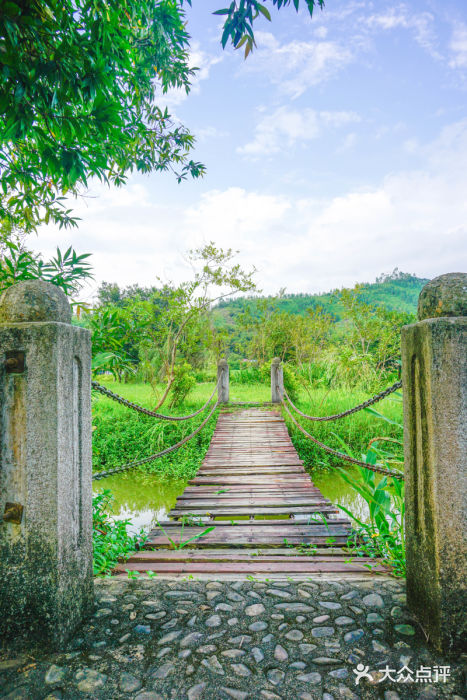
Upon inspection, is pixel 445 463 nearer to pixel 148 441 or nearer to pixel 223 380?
pixel 148 441

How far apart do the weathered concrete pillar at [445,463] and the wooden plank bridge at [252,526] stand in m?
0.75

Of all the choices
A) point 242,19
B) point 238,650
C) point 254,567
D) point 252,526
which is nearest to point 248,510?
point 252,526

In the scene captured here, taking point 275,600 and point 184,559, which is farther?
point 184,559

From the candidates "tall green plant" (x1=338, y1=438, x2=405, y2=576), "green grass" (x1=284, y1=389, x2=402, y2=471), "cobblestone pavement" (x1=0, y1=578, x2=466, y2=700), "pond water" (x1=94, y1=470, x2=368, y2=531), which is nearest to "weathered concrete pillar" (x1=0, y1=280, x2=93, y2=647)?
"cobblestone pavement" (x1=0, y1=578, x2=466, y2=700)

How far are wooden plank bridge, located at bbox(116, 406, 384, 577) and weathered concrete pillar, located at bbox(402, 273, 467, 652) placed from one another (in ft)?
2.48

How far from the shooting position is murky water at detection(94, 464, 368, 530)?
4.91 metres

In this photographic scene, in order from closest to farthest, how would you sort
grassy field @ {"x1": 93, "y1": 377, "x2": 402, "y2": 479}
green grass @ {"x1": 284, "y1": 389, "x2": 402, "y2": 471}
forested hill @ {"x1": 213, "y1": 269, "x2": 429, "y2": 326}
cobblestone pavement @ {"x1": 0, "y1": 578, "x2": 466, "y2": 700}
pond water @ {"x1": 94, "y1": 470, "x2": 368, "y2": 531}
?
cobblestone pavement @ {"x1": 0, "y1": 578, "x2": 466, "y2": 700} < pond water @ {"x1": 94, "y1": 470, "x2": 368, "y2": 531} < grassy field @ {"x1": 93, "y1": 377, "x2": 402, "y2": 479} < green grass @ {"x1": 284, "y1": 389, "x2": 402, "y2": 471} < forested hill @ {"x1": 213, "y1": 269, "x2": 429, "y2": 326}

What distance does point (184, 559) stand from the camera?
2613 mm

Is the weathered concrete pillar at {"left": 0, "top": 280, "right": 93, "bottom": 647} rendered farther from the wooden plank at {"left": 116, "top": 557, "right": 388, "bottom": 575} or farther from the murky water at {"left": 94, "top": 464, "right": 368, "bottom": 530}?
the murky water at {"left": 94, "top": 464, "right": 368, "bottom": 530}

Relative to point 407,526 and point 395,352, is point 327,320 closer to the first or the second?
point 395,352

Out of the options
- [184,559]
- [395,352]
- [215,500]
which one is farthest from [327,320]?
[184,559]

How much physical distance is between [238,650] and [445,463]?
115 centimetres

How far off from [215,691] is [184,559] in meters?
1.25

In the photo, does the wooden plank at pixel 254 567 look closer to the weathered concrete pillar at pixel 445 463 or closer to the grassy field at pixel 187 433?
the weathered concrete pillar at pixel 445 463
